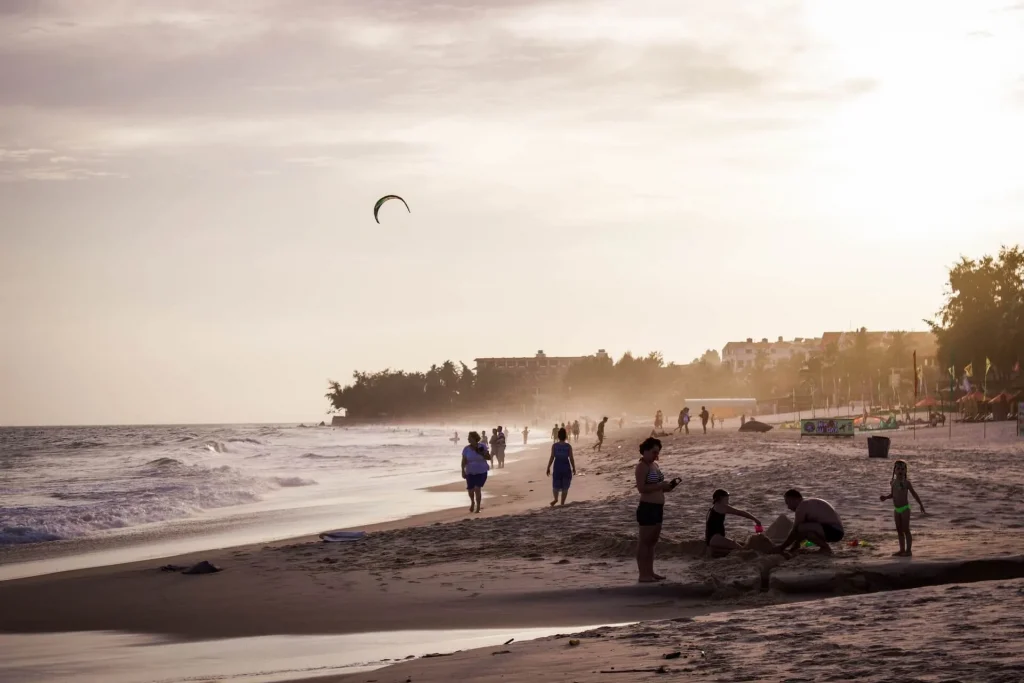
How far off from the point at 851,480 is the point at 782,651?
1554cm

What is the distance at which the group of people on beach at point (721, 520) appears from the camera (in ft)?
38.4

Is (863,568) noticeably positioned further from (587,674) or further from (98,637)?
(98,637)

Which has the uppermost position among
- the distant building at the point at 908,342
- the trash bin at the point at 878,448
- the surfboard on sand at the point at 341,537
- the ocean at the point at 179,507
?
the distant building at the point at 908,342

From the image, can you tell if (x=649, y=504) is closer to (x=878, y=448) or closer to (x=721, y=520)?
(x=721, y=520)

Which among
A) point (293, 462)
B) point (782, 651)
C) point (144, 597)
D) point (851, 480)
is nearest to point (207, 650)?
point (144, 597)

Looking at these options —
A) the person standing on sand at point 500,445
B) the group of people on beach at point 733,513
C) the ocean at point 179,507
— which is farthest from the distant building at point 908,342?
the group of people on beach at point 733,513

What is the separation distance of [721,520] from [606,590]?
7.28 ft

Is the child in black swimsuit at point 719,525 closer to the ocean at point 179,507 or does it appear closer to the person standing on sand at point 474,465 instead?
the ocean at point 179,507

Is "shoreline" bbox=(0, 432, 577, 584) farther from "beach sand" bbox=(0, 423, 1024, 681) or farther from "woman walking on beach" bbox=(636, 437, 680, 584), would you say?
"woman walking on beach" bbox=(636, 437, 680, 584)

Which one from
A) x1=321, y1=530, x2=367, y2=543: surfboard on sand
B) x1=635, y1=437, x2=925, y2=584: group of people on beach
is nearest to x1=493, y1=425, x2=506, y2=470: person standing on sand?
x1=321, y1=530, x2=367, y2=543: surfboard on sand

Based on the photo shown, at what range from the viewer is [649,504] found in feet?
39.3

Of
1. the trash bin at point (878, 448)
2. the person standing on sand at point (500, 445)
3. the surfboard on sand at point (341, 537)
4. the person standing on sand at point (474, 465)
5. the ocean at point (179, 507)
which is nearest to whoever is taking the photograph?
the surfboard on sand at point (341, 537)

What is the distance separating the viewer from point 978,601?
895 centimetres

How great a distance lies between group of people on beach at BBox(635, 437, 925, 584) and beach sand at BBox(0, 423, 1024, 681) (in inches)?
10.3
